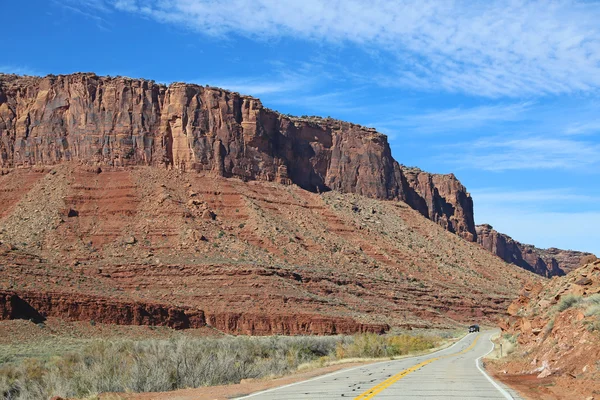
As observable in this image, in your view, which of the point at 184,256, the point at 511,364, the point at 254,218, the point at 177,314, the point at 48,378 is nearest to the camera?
the point at 48,378

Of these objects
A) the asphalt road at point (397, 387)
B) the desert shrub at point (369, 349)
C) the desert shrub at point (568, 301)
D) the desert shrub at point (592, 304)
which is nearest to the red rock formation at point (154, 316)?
the desert shrub at point (369, 349)

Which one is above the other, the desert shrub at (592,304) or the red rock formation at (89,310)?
the desert shrub at (592,304)

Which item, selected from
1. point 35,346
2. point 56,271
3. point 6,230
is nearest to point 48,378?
point 35,346

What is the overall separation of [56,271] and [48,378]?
139 ft

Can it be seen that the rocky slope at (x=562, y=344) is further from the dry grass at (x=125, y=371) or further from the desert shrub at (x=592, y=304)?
the dry grass at (x=125, y=371)

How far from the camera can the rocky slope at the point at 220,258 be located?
211 ft

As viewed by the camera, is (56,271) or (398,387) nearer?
(398,387)

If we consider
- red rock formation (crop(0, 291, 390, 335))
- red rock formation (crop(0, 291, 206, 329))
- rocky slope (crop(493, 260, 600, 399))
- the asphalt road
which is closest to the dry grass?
the asphalt road

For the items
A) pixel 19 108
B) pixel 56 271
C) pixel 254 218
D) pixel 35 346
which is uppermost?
pixel 19 108

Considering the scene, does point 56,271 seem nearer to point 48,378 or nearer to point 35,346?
point 35,346

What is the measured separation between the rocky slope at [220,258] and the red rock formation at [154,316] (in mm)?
103

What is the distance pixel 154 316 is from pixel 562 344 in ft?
135

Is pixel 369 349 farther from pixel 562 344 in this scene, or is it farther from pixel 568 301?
pixel 562 344

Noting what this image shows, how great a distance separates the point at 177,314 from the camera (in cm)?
6106
